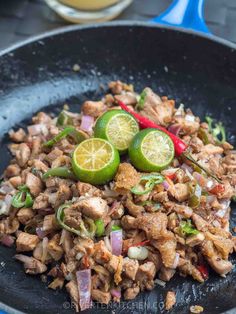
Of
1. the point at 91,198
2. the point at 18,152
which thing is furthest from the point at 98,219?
the point at 18,152

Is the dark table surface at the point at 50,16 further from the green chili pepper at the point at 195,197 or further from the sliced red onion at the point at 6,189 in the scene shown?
the green chili pepper at the point at 195,197

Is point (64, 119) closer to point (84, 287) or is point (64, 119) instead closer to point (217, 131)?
point (217, 131)

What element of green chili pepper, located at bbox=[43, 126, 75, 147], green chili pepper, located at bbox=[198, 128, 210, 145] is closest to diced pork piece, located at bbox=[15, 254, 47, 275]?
green chili pepper, located at bbox=[43, 126, 75, 147]

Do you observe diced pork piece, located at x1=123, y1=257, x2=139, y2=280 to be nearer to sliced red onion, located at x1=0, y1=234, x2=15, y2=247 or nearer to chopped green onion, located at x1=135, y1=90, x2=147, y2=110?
sliced red onion, located at x1=0, y1=234, x2=15, y2=247

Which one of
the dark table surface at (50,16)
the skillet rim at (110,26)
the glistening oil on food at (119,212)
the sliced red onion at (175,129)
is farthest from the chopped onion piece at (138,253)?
the dark table surface at (50,16)

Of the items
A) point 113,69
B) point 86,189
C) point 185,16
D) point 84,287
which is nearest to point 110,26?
point 113,69

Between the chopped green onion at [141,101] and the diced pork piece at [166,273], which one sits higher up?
the chopped green onion at [141,101]
